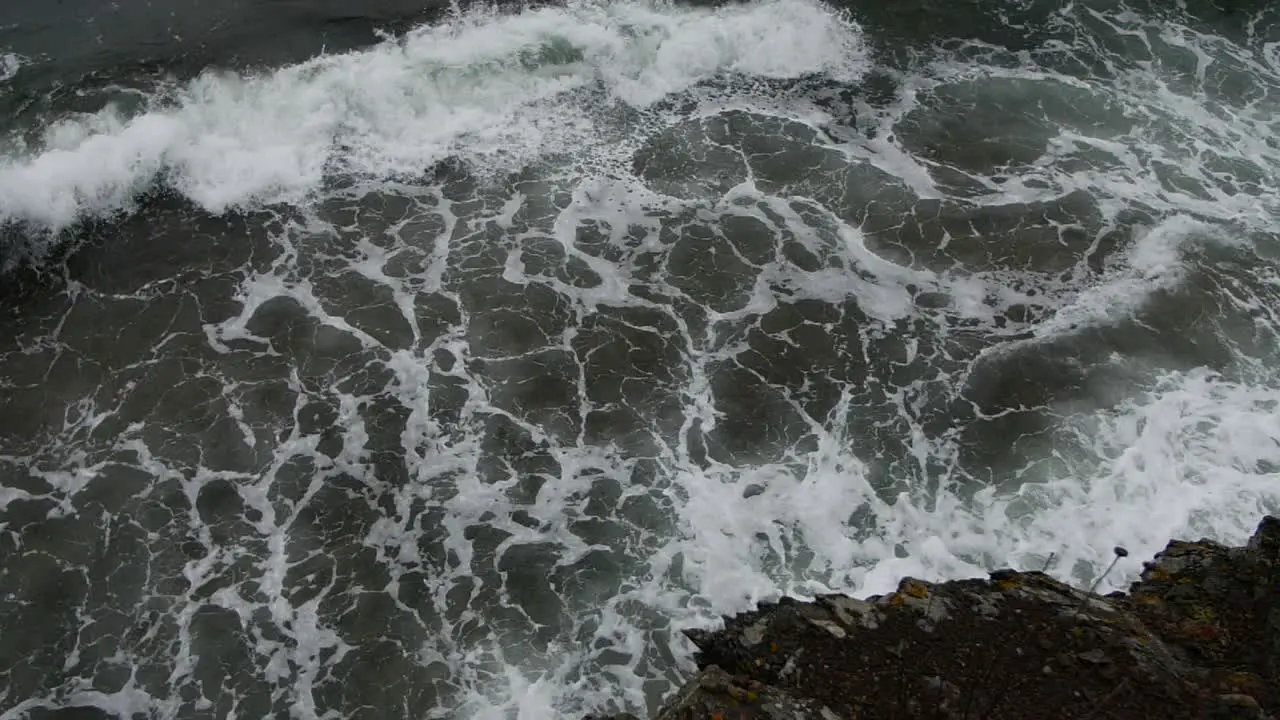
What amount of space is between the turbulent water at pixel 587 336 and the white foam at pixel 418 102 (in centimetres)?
12

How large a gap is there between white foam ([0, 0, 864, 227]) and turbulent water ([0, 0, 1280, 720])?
12 cm

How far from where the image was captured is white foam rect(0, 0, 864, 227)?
21.5 meters

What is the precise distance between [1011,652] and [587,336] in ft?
33.3

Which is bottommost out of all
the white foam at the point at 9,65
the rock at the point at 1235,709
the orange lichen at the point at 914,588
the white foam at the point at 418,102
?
the orange lichen at the point at 914,588

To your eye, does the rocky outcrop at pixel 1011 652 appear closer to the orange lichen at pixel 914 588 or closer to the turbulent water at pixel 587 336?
the orange lichen at pixel 914 588

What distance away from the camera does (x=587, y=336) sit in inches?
755

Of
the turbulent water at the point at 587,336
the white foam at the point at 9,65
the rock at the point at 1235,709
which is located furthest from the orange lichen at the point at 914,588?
the white foam at the point at 9,65

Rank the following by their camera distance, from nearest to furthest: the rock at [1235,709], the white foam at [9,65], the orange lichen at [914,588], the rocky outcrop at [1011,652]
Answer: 1. the rock at [1235,709]
2. the rocky outcrop at [1011,652]
3. the orange lichen at [914,588]
4. the white foam at [9,65]

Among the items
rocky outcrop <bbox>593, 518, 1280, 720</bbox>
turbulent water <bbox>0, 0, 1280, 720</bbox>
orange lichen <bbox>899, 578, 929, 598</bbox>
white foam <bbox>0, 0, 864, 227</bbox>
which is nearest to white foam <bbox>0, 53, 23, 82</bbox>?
turbulent water <bbox>0, 0, 1280, 720</bbox>

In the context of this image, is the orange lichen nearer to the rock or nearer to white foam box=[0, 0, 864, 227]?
the rock

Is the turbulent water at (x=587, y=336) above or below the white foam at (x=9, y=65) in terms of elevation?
below

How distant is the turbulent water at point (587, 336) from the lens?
15.1m

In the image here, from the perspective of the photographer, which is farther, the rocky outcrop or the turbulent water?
the turbulent water

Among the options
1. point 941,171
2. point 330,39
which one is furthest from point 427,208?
point 941,171
